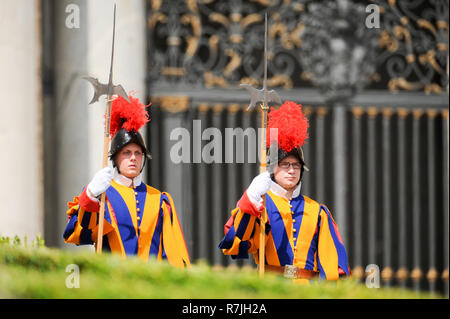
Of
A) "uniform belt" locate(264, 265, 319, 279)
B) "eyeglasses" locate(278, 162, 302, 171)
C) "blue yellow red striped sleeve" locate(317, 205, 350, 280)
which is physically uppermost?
"eyeglasses" locate(278, 162, 302, 171)

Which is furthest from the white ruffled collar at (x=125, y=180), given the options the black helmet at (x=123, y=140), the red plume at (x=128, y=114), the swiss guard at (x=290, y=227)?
the swiss guard at (x=290, y=227)

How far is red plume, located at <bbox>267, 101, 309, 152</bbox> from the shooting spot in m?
4.02

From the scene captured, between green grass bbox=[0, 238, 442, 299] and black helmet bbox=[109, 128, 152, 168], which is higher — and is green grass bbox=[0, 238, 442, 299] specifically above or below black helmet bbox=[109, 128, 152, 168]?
below

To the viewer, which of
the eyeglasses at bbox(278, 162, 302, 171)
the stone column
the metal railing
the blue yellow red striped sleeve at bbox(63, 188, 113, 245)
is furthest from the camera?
the metal railing

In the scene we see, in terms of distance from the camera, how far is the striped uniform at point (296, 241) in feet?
13.4

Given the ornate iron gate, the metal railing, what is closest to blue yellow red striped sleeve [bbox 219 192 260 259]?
the metal railing

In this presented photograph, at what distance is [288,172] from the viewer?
413 centimetres

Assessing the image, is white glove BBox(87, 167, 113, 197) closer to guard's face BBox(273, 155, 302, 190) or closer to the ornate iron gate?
guard's face BBox(273, 155, 302, 190)

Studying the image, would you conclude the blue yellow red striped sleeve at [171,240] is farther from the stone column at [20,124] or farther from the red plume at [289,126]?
the stone column at [20,124]

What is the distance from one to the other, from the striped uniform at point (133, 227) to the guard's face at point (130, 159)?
3.4 inches

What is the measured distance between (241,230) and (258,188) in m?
0.29
